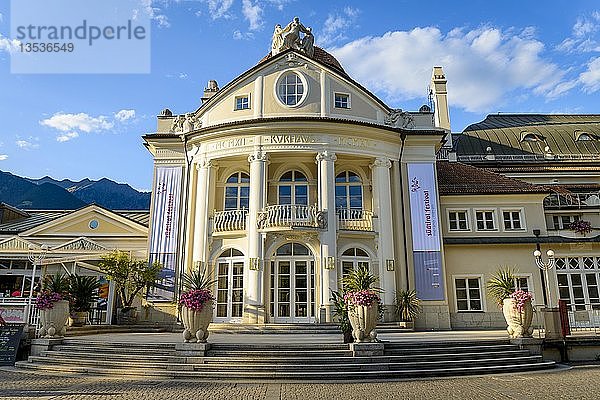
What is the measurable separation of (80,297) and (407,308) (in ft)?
43.9

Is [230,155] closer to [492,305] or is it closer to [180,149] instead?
[180,149]

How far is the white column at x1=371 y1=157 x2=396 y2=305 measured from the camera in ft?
67.4

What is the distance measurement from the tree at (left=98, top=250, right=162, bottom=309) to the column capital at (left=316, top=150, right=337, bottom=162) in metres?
8.91

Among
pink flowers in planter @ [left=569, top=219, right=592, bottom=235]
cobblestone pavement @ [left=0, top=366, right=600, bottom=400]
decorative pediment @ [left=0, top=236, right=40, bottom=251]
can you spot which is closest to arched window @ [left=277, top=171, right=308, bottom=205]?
decorative pediment @ [left=0, top=236, right=40, bottom=251]

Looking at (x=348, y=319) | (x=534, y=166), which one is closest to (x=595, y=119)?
(x=534, y=166)

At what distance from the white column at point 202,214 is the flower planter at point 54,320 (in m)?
7.17

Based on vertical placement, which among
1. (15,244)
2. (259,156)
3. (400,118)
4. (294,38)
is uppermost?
(294,38)

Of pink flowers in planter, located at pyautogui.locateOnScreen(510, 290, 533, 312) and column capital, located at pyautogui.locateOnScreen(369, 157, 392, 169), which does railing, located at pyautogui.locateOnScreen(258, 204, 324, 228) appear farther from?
pink flowers in planter, located at pyautogui.locateOnScreen(510, 290, 533, 312)

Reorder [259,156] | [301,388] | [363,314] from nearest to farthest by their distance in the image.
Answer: [301,388]
[363,314]
[259,156]

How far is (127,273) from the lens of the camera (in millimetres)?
20297

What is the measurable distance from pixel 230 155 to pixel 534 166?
24.0 meters

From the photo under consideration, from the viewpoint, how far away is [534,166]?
112ft

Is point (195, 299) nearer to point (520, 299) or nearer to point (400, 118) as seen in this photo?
point (520, 299)

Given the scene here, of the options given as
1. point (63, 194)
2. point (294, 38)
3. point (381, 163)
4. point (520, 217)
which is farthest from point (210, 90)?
point (63, 194)
